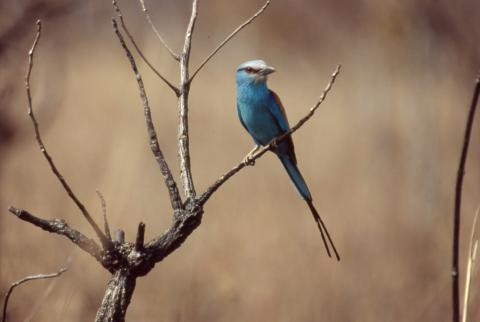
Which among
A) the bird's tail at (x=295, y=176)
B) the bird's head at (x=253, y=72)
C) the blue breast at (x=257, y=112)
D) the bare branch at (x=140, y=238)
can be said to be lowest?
the bare branch at (x=140, y=238)

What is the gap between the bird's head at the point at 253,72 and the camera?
11.0 feet

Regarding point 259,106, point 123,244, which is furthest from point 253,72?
point 123,244

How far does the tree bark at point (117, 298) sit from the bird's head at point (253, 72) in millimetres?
2045

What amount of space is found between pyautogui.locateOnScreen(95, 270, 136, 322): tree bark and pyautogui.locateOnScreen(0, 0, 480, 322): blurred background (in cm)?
51

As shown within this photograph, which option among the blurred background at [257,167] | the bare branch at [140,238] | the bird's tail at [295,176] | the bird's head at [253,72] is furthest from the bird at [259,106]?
the bare branch at [140,238]

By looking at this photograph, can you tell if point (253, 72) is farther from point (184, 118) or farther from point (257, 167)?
point (257, 167)

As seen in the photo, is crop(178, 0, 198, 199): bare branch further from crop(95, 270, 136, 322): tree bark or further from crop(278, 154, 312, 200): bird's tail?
crop(278, 154, 312, 200): bird's tail

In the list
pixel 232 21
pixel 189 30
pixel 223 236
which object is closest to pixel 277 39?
pixel 232 21

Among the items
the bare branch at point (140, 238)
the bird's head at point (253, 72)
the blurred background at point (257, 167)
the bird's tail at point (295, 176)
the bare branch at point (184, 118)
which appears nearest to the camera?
the bare branch at point (140, 238)

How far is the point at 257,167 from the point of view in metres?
7.57

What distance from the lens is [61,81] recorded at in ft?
11.2

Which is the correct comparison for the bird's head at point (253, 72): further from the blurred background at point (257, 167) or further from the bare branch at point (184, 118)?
the bare branch at point (184, 118)

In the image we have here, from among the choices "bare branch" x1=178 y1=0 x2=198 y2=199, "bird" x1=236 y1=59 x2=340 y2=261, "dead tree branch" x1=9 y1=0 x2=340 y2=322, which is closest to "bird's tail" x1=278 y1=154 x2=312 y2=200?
"bird" x1=236 y1=59 x2=340 y2=261

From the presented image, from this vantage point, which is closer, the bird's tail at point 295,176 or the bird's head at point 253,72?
the bird's tail at point 295,176
